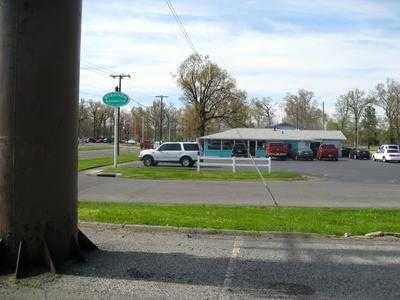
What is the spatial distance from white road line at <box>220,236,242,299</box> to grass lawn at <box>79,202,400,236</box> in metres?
1.23

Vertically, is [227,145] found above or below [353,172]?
above

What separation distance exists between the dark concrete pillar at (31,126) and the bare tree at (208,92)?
272ft

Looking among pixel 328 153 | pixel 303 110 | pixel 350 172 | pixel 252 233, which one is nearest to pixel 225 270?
pixel 252 233

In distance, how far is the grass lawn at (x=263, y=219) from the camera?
10.5 m

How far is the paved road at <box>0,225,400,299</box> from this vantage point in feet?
20.6

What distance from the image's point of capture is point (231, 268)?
7375 mm

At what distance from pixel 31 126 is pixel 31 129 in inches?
1.4

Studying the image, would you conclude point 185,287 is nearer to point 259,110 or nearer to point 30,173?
point 30,173

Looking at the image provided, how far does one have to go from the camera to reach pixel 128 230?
1023cm

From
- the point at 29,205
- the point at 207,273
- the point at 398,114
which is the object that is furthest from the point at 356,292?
the point at 398,114

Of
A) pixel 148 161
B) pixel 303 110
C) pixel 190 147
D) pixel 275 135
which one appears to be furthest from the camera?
pixel 303 110

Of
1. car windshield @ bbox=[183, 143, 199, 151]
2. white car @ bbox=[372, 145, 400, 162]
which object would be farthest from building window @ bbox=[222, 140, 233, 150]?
car windshield @ bbox=[183, 143, 199, 151]

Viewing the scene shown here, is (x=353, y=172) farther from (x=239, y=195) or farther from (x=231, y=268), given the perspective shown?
(x=231, y=268)

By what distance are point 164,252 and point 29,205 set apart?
6.86ft
